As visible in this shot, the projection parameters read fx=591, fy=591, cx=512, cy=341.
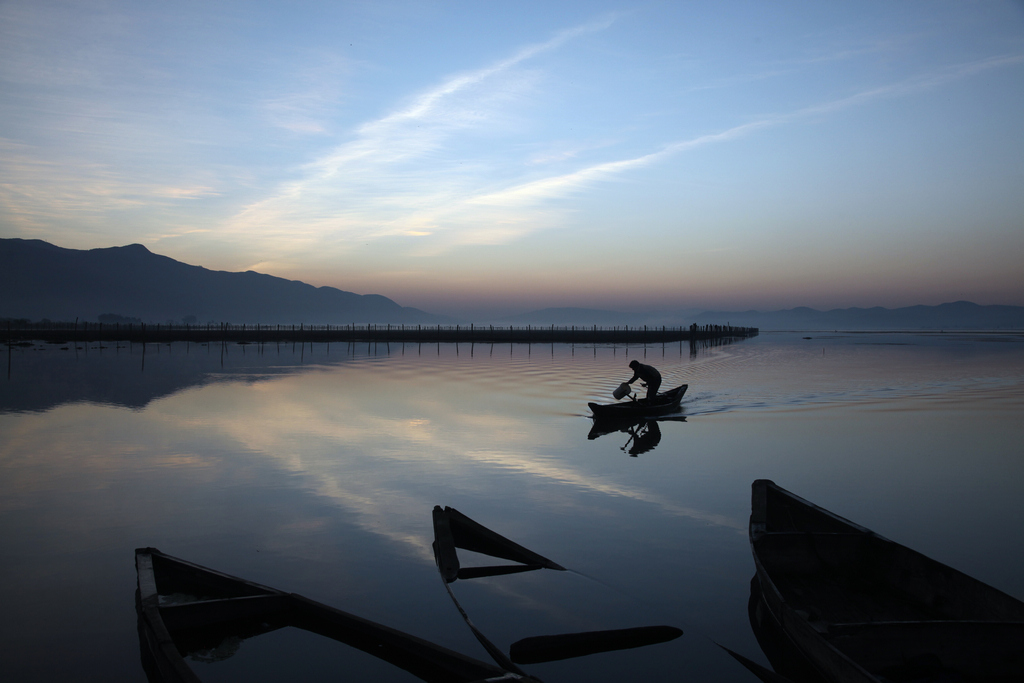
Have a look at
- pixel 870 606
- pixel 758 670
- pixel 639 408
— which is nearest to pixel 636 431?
pixel 639 408

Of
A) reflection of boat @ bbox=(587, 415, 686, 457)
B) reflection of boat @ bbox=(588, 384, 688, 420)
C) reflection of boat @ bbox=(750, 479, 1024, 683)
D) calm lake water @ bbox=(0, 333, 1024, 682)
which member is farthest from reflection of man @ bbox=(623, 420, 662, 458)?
reflection of boat @ bbox=(750, 479, 1024, 683)

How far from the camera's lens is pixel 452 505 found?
10703 mm

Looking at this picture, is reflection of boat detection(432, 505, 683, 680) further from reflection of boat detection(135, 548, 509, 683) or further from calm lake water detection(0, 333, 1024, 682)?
reflection of boat detection(135, 548, 509, 683)

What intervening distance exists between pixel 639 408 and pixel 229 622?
51.8 ft

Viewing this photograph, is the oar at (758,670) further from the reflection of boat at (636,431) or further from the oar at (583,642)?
the reflection of boat at (636,431)

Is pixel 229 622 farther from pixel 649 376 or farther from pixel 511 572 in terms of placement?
pixel 649 376

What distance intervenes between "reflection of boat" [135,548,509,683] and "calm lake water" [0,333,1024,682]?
24 cm

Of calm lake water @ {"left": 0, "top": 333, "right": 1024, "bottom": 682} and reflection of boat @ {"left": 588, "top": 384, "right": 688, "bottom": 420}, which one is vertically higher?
reflection of boat @ {"left": 588, "top": 384, "right": 688, "bottom": 420}

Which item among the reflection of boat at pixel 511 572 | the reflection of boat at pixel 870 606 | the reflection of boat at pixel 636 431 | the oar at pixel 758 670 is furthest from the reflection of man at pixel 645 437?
the oar at pixel 758 670

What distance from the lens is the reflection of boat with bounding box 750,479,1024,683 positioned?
477 cm

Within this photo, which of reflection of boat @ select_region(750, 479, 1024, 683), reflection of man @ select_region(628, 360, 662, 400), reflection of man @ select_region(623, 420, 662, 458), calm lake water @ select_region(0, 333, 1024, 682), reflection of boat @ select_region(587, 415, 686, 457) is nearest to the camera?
reflection of boat @ select_region(750, 479, 1024, 683)

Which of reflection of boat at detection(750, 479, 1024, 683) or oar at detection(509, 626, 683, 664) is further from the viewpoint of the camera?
oar at detection(509, 626, 683, 664)

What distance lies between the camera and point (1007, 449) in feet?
50.3

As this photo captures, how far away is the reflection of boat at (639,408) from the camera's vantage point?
19.1 metres
